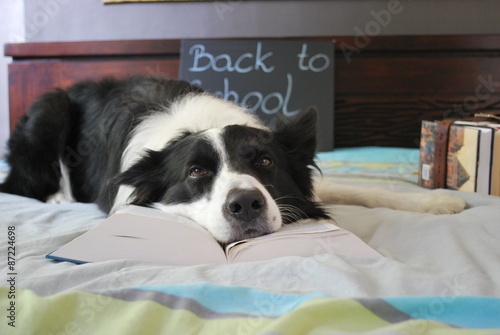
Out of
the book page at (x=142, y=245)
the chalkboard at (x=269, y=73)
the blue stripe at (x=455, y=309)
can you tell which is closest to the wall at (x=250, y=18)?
the chalkboard at (x=269, y=73)

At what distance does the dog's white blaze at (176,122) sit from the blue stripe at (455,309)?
115 centimetres

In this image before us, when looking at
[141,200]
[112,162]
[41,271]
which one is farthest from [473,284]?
[112,162]

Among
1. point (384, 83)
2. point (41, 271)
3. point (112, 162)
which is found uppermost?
point (384, 83)

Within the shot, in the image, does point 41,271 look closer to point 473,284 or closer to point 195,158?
point 195,158

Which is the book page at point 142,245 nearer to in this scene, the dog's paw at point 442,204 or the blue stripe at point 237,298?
the blue stripe at point 237,298

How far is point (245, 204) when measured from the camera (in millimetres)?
1347

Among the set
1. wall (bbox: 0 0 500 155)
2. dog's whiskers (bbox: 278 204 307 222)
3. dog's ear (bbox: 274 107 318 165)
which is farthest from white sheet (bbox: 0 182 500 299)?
wall (bbox: 0 0 500 155)

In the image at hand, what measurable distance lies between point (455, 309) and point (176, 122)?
1337 millimetres

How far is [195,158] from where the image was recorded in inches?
62.0

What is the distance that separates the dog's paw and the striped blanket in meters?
1.06

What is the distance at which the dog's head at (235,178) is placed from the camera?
1373mm

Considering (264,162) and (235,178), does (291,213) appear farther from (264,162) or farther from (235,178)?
(235,178)

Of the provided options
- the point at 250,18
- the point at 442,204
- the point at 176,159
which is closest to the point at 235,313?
the point at 176,159

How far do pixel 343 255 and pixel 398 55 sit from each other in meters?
2.95
